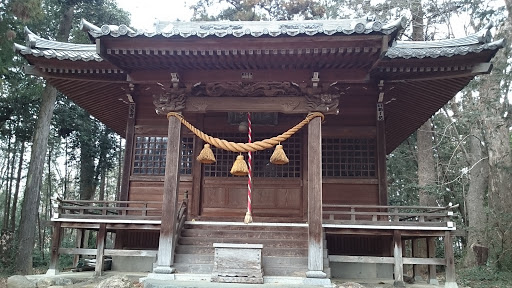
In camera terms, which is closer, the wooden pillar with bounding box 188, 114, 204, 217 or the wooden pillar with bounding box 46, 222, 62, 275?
the wooden pillar with bounding box 46, 222, 62, 275

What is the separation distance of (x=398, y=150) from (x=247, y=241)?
17854 mm

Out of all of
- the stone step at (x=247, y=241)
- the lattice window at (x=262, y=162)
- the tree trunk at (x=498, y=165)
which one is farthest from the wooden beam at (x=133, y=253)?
the tree trunk at (x=498, y=165)

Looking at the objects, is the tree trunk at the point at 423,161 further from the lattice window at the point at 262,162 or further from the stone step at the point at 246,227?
the stone step at the point at 246,227

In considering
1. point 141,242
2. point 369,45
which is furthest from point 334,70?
point 141,242

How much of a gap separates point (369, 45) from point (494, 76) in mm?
9315

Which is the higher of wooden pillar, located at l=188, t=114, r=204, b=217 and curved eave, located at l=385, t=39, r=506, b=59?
curved eave, located at l=385, t=39, r=506, b=59

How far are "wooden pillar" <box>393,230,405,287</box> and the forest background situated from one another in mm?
5348

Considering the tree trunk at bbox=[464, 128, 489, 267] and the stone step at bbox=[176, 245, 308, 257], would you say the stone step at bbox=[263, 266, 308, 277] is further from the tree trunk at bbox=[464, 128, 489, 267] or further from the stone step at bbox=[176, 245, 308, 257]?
the tree trunk at bbox=[464, 128, 489, 267]

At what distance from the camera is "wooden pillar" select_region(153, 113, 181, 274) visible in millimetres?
7152

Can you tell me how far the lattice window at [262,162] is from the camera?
384 inches

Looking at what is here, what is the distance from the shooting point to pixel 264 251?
7457 mm

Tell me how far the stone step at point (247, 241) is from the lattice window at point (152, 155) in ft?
8.56

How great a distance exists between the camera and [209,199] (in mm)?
9734

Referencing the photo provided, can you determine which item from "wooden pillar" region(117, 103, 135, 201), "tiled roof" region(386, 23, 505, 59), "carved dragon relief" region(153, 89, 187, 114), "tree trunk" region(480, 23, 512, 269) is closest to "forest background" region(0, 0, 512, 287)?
"tree trunk" region(480, 23, 512, 269)
